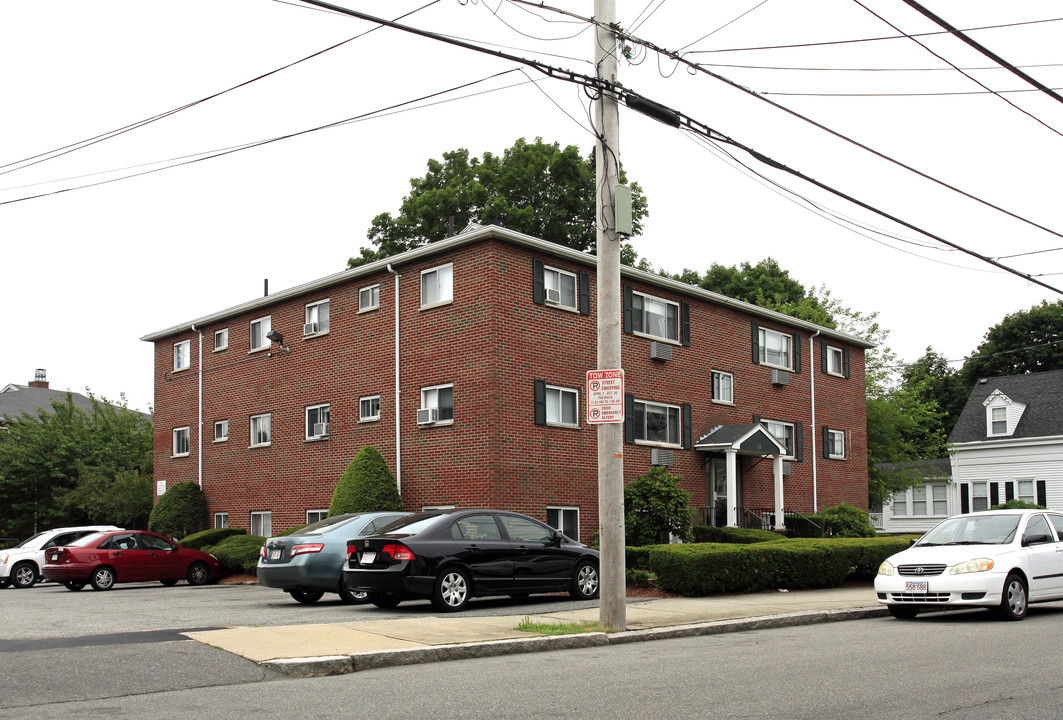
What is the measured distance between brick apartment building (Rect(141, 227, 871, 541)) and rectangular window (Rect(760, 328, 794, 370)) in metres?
0.06

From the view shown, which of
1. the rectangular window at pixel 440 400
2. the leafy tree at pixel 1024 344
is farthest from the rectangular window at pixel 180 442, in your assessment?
the leafy tree at pixel 1024 344

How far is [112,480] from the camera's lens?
38688 millimetres

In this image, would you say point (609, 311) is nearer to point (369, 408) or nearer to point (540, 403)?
point (540, 403)

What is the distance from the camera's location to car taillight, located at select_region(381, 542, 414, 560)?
13.9 metres

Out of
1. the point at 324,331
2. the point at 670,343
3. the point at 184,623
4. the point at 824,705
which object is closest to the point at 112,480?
the point at 324,331

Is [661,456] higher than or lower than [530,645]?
higher

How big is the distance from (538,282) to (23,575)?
1490cm

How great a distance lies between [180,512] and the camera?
30.1 metres

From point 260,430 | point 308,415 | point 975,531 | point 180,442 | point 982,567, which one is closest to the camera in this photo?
point 982,567

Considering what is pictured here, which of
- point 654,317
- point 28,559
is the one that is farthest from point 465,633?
point 28,559

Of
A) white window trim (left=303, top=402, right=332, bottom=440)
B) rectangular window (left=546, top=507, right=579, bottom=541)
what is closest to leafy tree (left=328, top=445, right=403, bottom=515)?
white window trim (left=303, top=402, right=332, bottom=440)

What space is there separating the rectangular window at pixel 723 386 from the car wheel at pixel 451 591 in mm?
14904

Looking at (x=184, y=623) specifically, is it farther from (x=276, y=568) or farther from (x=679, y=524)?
(x=679, y=524)

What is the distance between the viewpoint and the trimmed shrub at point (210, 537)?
27578 mm
